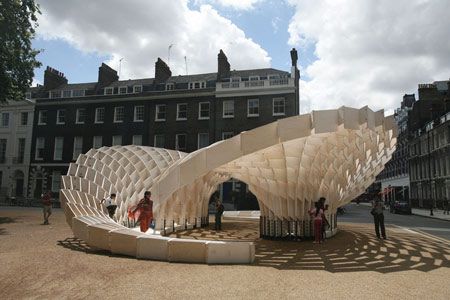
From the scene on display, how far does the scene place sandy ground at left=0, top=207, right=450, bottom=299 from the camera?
7301 mm

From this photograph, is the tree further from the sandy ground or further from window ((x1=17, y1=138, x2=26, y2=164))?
window ((x1=17, y1=138, x2=26, y2=164))

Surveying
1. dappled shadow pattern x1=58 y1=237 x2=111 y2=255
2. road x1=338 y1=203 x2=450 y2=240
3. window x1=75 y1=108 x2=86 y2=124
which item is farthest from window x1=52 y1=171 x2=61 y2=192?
dappled shadow pattern x1=58 y1=237 x2=111 y2=255

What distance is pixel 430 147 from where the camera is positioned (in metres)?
49.8

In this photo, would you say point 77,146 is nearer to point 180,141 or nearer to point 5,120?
point 5,120

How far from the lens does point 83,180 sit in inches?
705

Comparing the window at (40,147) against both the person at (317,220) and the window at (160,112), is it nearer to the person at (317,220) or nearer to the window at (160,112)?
the window at (160,112)

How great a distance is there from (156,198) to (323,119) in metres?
5.64

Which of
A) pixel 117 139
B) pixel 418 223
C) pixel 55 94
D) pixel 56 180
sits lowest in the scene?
pixel 418 223

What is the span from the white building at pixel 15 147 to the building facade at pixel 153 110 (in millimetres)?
1186

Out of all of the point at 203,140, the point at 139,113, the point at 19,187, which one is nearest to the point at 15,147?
the point at 19,187

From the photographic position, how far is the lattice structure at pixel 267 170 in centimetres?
1046

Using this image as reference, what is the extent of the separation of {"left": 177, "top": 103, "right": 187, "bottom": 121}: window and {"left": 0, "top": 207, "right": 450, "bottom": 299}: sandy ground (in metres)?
29.8

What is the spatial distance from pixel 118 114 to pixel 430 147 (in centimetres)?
3995

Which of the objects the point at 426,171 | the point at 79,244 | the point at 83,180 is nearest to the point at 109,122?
the point at 83,180
